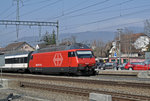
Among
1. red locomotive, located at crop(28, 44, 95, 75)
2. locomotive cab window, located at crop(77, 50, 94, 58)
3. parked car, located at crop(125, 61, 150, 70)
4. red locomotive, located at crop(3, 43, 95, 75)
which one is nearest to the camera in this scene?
red locomotive, located at crop(28, 44, 95, 75)

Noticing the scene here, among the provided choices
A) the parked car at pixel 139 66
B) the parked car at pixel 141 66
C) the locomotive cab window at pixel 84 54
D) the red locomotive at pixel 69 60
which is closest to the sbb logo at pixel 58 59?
the red locomotive at pixel 69 60

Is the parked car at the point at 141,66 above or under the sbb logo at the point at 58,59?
under

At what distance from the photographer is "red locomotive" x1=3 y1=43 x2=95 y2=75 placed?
24.7 metres

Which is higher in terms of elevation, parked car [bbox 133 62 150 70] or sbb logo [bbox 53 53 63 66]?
sbb logo [bbox 53 53 63 66]

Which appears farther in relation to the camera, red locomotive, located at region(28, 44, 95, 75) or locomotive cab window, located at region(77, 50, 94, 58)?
locomotive cab window, located at region(77, 50, 94, 58)

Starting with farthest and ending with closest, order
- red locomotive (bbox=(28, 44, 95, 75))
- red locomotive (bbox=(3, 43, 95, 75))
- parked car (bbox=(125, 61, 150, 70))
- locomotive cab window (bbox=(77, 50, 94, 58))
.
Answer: parked car (bbox=(125, 61, 150, 70))
locomotive cab window (bbox=(77, 50, 94, 58))
red locomotive (bbox=(3, 43, 95, 75))
red locomotive (bbox=(28, 44, 95, 75))

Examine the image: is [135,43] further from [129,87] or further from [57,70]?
[129,87]

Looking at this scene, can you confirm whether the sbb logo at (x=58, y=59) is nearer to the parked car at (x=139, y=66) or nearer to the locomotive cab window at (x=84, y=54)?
the locomotive cab window at (x=84, y=54)

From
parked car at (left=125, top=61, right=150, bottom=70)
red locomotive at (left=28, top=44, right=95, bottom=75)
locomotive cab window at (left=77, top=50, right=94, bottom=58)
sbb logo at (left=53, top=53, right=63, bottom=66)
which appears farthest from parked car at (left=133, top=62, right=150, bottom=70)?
sbb logo at (left=53, top=53, right=63, bottom=66)

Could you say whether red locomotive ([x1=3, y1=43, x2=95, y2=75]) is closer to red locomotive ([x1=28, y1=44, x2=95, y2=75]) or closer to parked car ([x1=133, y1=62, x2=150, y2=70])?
red locomotive ([x1=28, y1=44, x2=95, y2=75])

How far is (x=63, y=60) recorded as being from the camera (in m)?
26.3

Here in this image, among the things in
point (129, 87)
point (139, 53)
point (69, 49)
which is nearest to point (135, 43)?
point (139, 53)

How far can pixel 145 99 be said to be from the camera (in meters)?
11.3

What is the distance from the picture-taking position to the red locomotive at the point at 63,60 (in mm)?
24688
